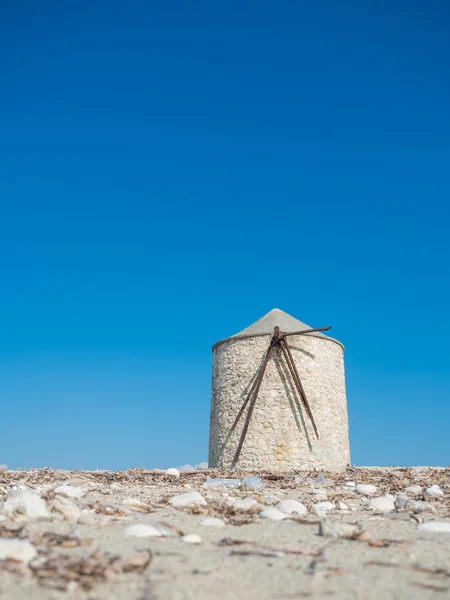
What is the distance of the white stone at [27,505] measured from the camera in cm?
398

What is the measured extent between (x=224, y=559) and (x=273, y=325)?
11.5 metres

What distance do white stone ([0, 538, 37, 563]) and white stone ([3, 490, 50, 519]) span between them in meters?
1.35

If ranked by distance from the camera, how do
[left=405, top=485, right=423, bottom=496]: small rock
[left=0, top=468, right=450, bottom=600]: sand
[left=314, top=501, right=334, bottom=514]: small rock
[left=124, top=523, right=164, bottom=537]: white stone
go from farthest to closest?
1. [left=405, top=485, right=423, bottom=496]: small rock
2. [left=314, top=501, right=334, bottom=514]: small rock
3. [left=124, top=523, right=164, bottom=537]: white stone
4. [left=0, top=468, right=450, bottom=600]: sand

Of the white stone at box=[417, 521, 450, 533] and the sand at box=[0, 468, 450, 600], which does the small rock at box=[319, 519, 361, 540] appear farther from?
the white stone at box=[417, 521, 450, 533]

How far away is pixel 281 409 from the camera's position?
43.4 ft

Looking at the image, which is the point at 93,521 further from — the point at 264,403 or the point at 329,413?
the point at 329,413

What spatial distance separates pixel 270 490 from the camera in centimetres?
725

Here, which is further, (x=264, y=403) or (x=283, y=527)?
(x=264, y=403)

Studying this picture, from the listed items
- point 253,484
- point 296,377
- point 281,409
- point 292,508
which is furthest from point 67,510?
point 296,377

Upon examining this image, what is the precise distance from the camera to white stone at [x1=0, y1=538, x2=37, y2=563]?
2.57 meters

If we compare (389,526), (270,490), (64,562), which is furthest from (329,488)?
(64,562)

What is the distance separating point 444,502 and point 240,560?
13.9 ft

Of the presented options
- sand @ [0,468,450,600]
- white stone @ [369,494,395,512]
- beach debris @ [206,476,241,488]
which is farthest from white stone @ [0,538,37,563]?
beach debris @ [206,476,241,488]

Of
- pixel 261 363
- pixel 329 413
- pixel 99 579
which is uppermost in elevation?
pixel 261 363
